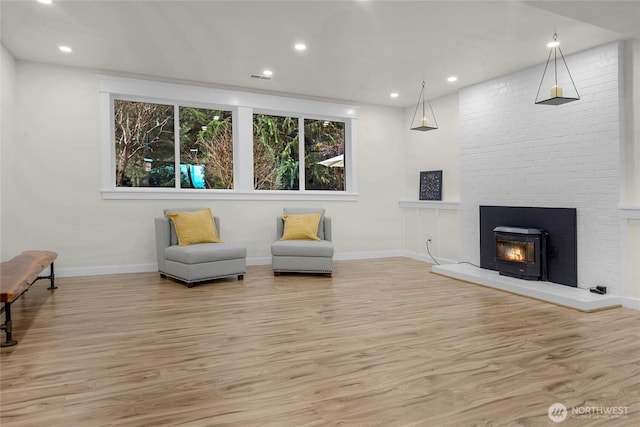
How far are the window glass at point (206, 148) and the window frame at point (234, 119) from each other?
0.34ft

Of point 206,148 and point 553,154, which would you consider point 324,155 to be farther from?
point 553,154

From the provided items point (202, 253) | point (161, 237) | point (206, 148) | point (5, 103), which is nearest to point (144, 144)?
point (206, 148)

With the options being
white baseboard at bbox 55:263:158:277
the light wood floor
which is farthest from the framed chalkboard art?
white baseboard at bbox 55:263:158:277

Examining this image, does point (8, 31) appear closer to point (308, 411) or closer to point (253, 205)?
point (253, 205)

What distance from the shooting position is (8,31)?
385 centimetres

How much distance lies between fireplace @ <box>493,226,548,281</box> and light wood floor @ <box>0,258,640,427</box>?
548 mm

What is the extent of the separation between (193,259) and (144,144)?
2024mm

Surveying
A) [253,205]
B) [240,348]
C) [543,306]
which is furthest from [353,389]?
[253,205]

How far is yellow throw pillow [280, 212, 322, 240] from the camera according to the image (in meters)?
5.41

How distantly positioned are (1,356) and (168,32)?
3.00 metres

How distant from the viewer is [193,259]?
4484 millimetres

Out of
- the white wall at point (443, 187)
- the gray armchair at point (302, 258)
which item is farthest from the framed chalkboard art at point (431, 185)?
the gray armchair at point (302, 258)

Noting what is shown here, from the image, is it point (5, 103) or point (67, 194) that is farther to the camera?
point (67, 194)

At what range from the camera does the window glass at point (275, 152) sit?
6156 mm
